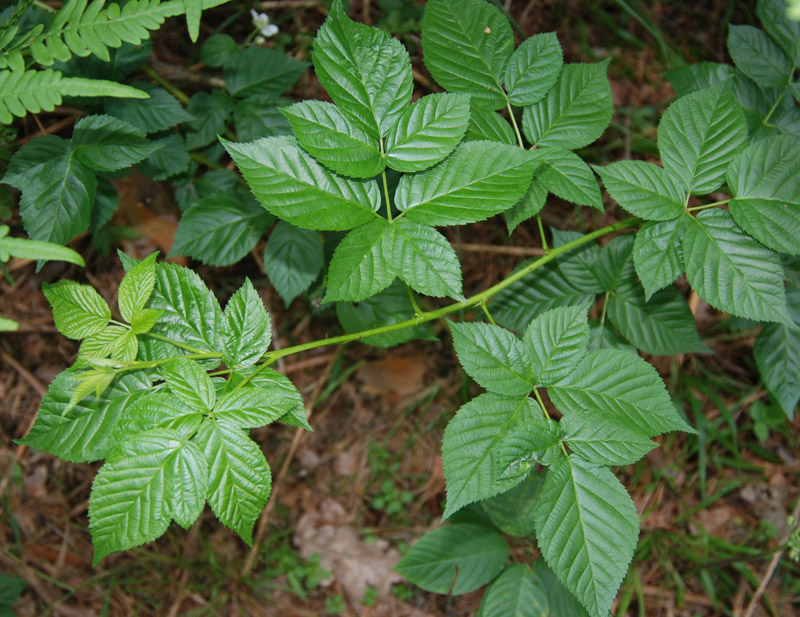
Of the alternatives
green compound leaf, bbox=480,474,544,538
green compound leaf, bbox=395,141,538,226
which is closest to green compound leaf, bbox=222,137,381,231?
green compound leaf, bbox=395,141,538,226

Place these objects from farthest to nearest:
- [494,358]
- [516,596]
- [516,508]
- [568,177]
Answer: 1. [516,508]
2. [516,596]
3. [568,177]
4. [494,358]

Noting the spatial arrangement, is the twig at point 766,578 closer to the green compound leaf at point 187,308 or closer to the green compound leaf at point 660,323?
the green compound leaf at point 660,323

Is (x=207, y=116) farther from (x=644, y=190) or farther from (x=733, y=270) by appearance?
(x=733, y=270)

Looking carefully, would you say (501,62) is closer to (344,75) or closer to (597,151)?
(344,75)

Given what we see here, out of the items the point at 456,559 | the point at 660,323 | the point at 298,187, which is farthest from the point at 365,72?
the point at 456,559

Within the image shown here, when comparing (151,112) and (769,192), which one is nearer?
(769,192)

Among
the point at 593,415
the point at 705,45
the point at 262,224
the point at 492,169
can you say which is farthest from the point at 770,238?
the point at 705,45

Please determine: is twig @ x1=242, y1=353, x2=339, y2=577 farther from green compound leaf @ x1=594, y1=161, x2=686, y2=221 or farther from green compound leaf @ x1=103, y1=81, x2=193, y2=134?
green compound leaf @ x1=594, y1=161, x2=686, y2=221
